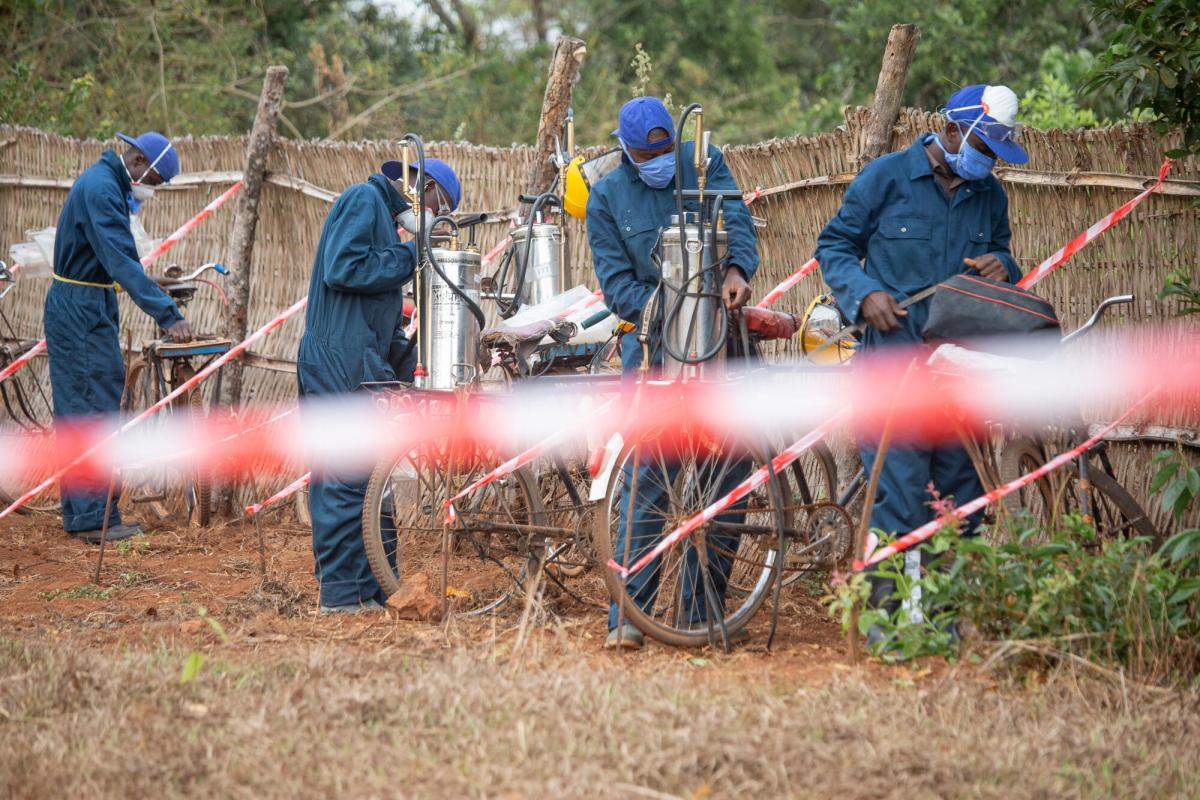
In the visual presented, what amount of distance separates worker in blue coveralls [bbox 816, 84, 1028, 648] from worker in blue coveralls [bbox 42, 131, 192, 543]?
172 inches

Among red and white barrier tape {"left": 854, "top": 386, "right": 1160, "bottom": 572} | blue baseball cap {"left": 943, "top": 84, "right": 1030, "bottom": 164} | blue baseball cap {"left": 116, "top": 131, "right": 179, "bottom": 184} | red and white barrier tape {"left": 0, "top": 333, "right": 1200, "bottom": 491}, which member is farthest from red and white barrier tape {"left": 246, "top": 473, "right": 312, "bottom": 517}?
blue baseball cap {"left": 943, "top": 84, "right": 1030, "bottom": 164}

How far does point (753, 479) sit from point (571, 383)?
90 cm

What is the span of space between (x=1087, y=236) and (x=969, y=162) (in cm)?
114

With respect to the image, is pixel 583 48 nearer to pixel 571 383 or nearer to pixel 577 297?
pixel 577 297

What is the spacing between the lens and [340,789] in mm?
3441

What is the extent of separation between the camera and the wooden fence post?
8.99m

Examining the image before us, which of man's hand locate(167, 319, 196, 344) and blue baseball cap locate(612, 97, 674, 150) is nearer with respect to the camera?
blue baseball cap locate(612, 97, 674, 150)

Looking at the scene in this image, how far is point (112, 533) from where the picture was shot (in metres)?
8.16

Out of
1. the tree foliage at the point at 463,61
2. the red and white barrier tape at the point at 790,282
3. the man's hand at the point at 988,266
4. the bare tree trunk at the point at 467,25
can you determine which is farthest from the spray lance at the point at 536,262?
the bare tree trunk at the point at 467,25

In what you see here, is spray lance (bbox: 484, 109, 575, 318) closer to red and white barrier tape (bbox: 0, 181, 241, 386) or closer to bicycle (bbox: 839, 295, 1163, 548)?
bicycle (bbox: 839, 295, 1163, 548)

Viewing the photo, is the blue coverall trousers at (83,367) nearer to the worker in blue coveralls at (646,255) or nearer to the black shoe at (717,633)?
the worker in blue coveralls at (646,255)

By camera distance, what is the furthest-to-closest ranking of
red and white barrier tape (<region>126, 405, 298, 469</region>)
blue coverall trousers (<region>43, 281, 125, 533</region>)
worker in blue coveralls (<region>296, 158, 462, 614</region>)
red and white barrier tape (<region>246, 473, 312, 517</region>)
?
red and white barrier tape (<region>126, 405, 298, 469</region>), blue coverall trousers (<region>43, 281, 125, 533</region>), red and white barrier tape (<region>246, 473, 312, 517</region>), worker in blue coveralls (<region>296, 158, 462, 614</region>)

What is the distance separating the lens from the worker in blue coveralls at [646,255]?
5.16 m

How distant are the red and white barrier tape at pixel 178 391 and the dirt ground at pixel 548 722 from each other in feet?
9.56
